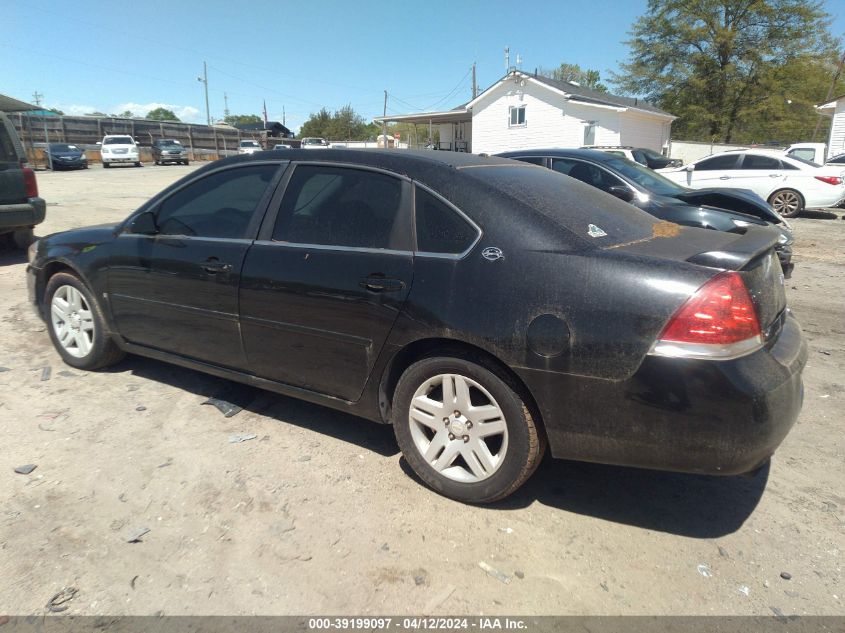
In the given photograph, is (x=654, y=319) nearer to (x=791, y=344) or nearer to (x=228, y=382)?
(x=791, y=344)

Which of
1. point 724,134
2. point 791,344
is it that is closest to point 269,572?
point 791,344

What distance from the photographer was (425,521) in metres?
2.79

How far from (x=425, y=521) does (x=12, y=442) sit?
2.52 m

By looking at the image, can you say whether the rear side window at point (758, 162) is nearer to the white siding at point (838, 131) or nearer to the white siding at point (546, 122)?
the white siding at point (546, 122)

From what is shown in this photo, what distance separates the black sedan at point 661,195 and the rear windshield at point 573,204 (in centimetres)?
397

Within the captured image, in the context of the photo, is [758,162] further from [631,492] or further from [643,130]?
[643,130]

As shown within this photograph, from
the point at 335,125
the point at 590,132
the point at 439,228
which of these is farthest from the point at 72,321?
the point at 335,125

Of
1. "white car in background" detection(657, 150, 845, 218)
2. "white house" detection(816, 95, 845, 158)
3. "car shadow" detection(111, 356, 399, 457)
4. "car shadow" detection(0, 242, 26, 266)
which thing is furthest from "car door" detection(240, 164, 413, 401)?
"white house" detection(816, 95, 845, 158)

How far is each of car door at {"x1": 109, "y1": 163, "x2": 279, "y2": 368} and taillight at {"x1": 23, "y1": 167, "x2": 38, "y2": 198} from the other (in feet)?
17.6

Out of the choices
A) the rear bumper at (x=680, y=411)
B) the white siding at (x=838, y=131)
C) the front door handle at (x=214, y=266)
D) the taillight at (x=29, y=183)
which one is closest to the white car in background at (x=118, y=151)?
the taillight at (x=29, y=183)

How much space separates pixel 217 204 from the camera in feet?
12.3

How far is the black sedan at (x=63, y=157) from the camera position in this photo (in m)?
31.0

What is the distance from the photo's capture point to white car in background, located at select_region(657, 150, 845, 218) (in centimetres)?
1372

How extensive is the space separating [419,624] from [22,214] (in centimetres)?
836
